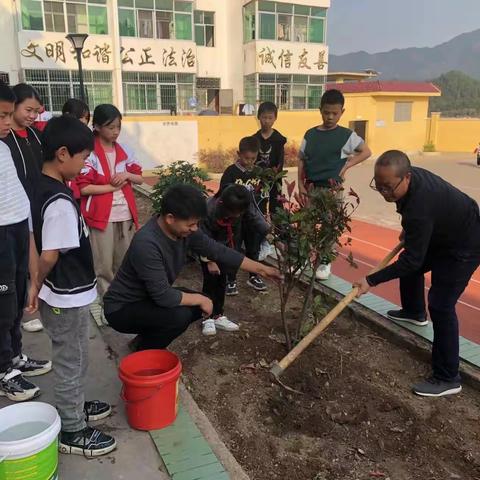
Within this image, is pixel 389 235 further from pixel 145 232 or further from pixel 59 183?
pixel 59 183

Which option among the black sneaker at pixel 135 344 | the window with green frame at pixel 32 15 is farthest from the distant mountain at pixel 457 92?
the black sneaker at pixel 135 344

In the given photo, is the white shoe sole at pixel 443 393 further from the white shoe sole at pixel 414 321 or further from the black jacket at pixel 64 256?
the black jacket at pixel 64 256

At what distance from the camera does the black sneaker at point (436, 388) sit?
294 centimetres

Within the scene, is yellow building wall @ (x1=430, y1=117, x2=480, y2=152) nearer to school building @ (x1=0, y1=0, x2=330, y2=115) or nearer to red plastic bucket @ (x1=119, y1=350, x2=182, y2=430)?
school building @ (x1=0, y1=0, x2=330, y2=115)

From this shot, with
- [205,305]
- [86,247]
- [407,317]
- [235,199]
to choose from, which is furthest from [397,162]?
[86,247]

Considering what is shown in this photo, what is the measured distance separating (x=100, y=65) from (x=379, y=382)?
2217 cm

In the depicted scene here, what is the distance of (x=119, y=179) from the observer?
11.2 ft

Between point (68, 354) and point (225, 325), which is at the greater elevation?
point (68, 354)

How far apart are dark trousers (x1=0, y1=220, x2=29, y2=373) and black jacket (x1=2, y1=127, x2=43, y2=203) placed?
50cm

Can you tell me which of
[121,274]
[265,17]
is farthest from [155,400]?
[265,17]

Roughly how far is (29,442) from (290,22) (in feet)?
88.5

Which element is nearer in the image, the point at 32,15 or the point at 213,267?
the point at 213,267

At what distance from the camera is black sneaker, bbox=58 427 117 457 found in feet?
7.15

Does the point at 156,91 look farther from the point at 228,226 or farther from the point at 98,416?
the point at 98,416
